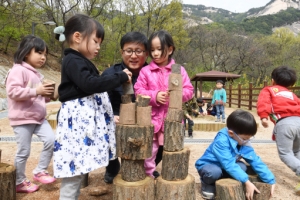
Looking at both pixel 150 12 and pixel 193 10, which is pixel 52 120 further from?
pixel 193 10

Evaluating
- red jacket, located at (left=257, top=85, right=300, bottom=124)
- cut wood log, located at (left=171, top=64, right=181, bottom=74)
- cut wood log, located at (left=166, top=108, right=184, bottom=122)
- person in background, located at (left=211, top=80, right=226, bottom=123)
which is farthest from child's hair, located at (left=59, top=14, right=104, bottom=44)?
person in background, located at (left=211, top=80, right=226, bottom=123)

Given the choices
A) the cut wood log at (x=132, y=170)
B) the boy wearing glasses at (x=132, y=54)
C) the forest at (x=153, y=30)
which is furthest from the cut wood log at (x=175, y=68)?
the forest at (x=153, y=30)

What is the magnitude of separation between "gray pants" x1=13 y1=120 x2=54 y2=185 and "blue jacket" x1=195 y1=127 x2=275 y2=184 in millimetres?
1407

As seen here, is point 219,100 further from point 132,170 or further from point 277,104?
point 132,170

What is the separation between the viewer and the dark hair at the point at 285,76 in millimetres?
2537

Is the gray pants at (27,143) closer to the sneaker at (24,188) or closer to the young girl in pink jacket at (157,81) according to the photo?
the sneaker at (24,188)

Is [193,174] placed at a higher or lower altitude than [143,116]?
lower

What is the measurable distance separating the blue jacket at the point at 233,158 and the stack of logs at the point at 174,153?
1.38ft

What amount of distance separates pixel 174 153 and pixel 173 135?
0.12 m

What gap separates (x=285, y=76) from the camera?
2537mm

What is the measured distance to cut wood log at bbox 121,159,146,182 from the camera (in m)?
1.68

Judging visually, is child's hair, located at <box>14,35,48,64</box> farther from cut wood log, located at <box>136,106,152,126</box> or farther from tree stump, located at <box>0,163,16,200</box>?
cut wood log, located at <box>136,106,152,126</box>

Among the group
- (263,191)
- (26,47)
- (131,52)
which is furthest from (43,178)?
(263,191)

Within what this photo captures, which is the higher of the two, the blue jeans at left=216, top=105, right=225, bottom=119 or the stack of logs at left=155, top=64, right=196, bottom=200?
the stack of logs at left=155, top=64, right=196, bottom=200
